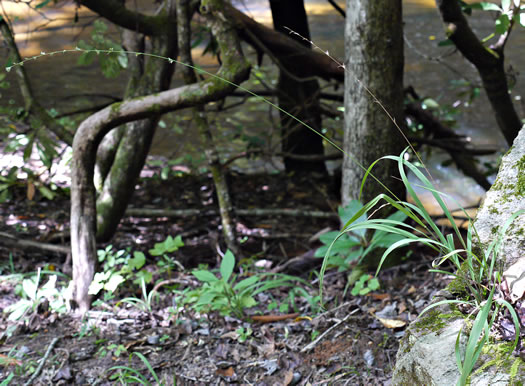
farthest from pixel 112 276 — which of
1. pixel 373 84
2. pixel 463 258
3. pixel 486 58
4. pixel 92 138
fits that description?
pixel 486 58

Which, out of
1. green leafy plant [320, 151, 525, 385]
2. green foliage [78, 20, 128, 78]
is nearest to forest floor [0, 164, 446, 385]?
green leafy plant [320, 151, 525, 385]

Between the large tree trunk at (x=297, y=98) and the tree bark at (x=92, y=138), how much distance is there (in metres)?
1.54

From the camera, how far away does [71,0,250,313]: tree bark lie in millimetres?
2699

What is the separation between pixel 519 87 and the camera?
7824 mm

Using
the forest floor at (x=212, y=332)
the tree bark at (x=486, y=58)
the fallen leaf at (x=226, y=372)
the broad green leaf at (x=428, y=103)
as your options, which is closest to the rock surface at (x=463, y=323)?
the forest floor at (x=212, y=332)

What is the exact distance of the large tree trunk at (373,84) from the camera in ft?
9.08

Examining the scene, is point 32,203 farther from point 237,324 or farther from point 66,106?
point 66,106

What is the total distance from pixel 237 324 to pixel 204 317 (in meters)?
0.18

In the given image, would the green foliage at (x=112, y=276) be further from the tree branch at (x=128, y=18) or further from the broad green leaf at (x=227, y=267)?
the tree branch at (x=128, y=18)

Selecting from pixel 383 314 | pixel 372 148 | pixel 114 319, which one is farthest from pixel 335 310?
pixel 114 319

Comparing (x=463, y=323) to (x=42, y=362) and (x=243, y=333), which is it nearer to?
(x=243, y=333)

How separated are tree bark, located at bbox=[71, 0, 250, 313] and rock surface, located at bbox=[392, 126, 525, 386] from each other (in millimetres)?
1432

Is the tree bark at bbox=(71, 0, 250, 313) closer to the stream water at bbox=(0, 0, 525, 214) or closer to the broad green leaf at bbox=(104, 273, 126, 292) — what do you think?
the broad green leaf at bbox=(104, 273, 126, 292)

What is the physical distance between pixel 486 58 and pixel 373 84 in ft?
4.70
